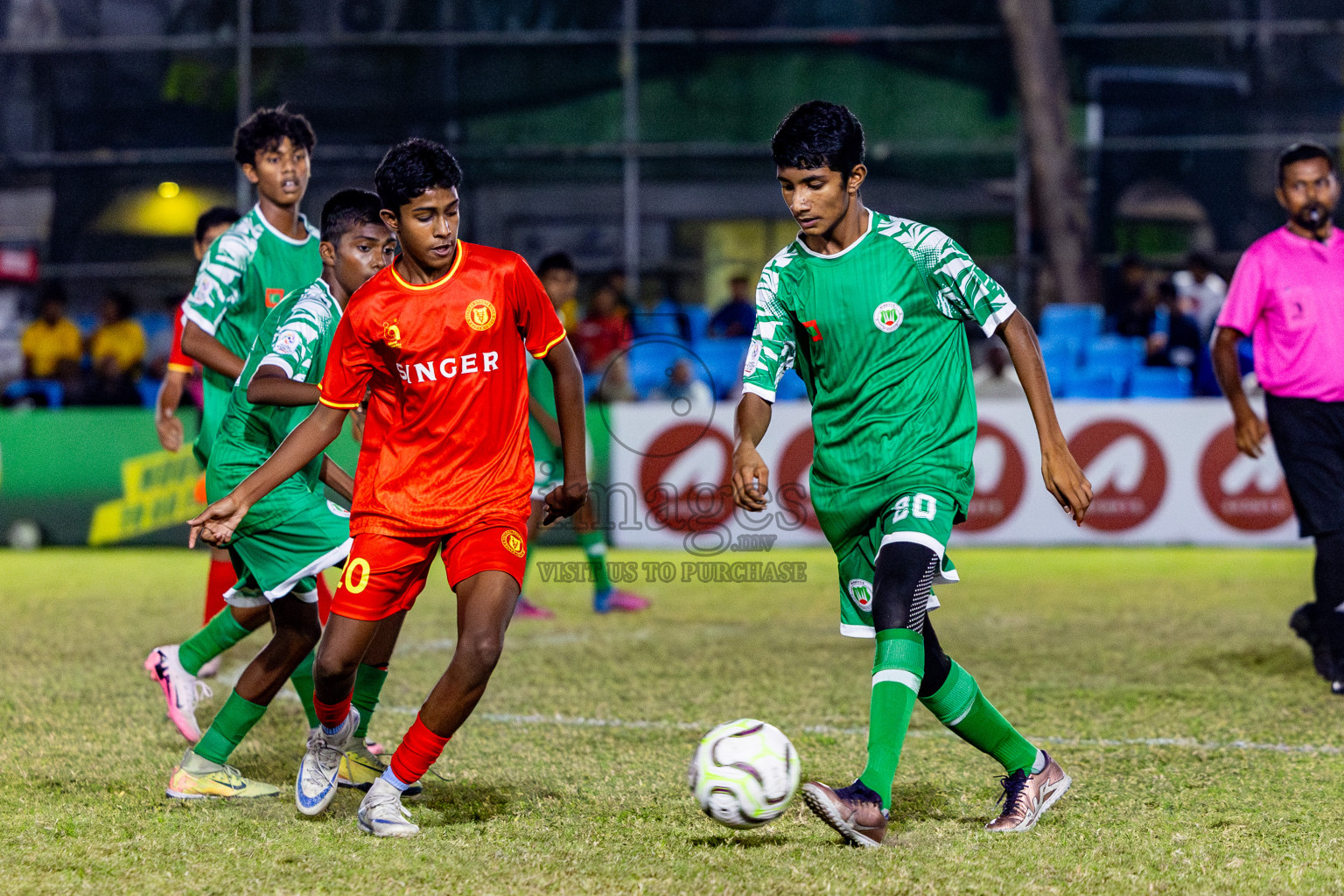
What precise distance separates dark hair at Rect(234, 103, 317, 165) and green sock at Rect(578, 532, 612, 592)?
364cm

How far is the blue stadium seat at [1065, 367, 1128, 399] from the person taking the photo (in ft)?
51.2

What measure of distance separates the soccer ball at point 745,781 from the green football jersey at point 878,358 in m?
0.72

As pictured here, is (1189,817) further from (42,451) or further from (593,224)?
(593,224)

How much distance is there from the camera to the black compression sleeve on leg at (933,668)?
4.42m

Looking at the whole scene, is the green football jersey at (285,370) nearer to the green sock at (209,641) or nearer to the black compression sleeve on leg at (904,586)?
the green sock at (209,641)

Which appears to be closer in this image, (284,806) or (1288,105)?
(284,806)

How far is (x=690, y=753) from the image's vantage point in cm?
548

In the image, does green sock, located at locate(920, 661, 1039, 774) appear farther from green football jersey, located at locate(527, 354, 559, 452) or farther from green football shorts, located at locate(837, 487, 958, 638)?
green football jersey, located at locate(527, 354, 559, 452)

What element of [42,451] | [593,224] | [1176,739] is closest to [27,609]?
[42,451]

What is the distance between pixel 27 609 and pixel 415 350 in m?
6.47

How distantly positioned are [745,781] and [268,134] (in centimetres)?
339

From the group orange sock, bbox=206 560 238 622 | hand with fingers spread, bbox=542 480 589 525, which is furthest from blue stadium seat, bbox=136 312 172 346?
hand with fingers spread, bbox=542 480 589 525

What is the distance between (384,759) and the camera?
5.43m

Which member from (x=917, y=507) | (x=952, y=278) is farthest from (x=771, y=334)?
(x=917, y=507)
